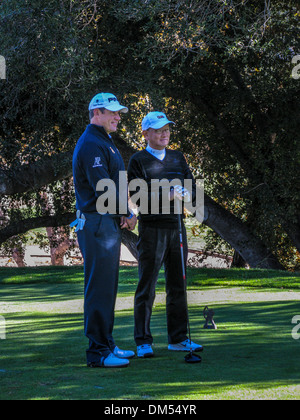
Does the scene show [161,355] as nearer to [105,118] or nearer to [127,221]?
[127,221]

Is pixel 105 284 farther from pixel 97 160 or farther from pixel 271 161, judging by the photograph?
pixel 271 161

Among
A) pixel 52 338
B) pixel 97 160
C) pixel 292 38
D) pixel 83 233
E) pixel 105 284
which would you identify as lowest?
pixel 52 338

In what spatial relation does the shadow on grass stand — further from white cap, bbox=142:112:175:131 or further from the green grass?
the green grass

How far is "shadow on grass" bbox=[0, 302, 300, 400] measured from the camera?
13.2 feet

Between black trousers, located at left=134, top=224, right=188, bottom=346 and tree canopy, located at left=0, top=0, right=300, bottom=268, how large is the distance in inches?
277

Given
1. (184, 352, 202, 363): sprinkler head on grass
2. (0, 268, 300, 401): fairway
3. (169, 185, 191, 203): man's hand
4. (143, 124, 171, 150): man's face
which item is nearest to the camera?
(0, 268, 300, 401): fairway

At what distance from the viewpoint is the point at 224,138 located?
634 inches

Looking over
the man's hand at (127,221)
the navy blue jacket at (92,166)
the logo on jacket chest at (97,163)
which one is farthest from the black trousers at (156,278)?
the logo on jacket chest at (97,163)

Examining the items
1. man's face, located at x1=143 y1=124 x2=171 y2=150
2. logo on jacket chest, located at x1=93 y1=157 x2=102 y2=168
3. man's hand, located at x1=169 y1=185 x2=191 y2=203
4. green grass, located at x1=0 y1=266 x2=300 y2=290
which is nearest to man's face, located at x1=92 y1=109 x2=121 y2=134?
logo on jacket chest, located at x1=93 y1=157 x2=102 y2=168

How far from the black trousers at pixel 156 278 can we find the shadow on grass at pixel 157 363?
231mm

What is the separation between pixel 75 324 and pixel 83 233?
2.28 metres

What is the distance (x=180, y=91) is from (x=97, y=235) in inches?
406

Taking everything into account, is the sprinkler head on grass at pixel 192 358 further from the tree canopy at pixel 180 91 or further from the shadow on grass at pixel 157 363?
the tree canopy at pixel 180 91
